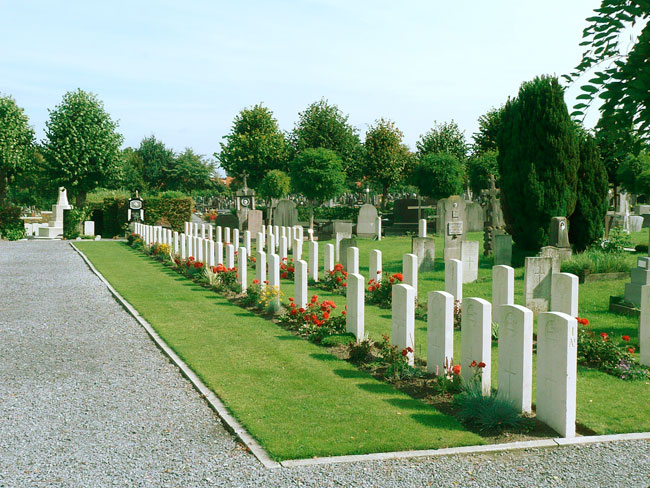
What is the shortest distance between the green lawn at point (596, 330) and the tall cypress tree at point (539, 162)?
1565mm

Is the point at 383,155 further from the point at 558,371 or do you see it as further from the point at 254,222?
the point at 558,371

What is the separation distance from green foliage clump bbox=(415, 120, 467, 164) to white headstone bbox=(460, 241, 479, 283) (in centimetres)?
3391

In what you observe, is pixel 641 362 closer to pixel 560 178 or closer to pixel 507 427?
pixel 507 427

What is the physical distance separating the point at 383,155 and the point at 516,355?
39.7 m

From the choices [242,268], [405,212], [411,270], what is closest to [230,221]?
[405,212]

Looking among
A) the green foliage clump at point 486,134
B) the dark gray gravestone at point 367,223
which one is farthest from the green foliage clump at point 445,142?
the dark gray gravestone at point 367,223

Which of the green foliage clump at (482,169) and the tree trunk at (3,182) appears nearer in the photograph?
the green foliage clump at (482,169)

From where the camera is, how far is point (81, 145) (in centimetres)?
4000

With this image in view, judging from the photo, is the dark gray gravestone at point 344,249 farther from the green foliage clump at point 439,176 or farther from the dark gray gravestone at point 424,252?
the green foliage clump at point 439,176

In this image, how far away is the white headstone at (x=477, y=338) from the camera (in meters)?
6.11

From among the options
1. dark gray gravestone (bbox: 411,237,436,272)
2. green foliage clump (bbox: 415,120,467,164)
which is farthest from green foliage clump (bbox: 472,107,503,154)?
dark gray gravestone (bbox: 411,237,436,272)

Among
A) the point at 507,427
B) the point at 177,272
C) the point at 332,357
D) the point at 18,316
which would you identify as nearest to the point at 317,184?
the point at 177,272

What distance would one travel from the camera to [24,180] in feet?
185

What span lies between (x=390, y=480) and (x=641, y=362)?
4.69 meters
